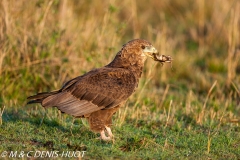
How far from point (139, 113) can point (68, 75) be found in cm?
204

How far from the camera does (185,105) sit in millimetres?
8789

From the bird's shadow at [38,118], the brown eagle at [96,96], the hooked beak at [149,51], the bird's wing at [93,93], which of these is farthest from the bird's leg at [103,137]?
the hooked beak at [149,51]

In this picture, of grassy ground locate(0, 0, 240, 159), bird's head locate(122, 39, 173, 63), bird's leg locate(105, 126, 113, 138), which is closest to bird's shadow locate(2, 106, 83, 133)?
grassy ground locate(0, 0, 240, 159)

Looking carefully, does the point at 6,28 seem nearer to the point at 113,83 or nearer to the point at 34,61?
the point at 34,61

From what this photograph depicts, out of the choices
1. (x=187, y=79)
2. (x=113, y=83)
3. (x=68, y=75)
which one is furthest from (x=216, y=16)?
(x=113, y=83)

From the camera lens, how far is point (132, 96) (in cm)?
897

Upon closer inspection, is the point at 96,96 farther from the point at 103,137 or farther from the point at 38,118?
the point at 38,118

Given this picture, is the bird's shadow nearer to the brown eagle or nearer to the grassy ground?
the grassy ground

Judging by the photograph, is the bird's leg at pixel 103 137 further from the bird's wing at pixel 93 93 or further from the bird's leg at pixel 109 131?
the bird's wing at pixel 93 93

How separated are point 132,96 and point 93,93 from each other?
261 centimetres

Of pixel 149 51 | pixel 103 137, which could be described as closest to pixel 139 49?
pixel 149 51

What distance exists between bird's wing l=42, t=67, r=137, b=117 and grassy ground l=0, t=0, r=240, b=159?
1.33ft

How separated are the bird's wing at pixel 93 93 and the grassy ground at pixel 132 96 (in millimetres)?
404

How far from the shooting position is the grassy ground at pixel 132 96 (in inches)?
246
